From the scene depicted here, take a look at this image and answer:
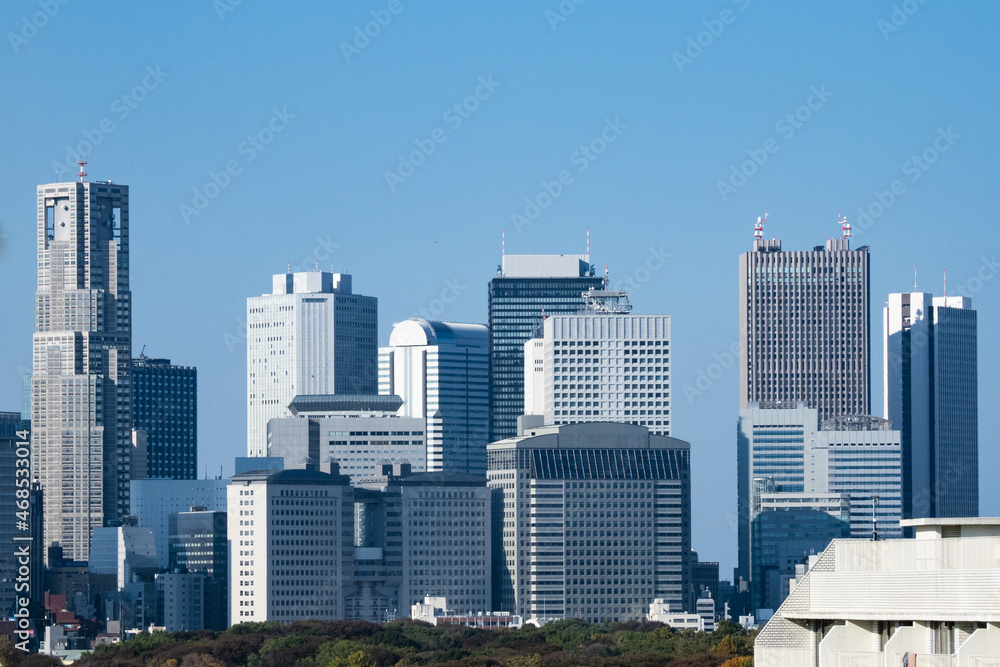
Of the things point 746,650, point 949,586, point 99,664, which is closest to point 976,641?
point 949,586

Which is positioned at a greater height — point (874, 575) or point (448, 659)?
point (874, 575)

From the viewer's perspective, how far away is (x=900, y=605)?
39.1 meters

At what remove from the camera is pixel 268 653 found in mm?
196625

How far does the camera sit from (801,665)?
139 feet

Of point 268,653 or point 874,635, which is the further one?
point 268,653

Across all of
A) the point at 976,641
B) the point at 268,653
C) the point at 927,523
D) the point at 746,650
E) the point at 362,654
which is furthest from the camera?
the point at 268,653

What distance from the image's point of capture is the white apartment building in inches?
1464

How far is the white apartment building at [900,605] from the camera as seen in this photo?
122 ft

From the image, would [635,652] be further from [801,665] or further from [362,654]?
[801,665]

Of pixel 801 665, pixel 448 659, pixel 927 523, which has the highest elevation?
pixel 927 523

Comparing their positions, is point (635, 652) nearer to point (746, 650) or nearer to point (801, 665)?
point (746, 650)

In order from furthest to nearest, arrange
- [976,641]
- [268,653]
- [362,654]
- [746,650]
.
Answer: [268,653]
[362,654]
[746,650]
[976,641]

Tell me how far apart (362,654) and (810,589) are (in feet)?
479

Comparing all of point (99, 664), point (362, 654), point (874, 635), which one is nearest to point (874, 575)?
point (874, 635)
